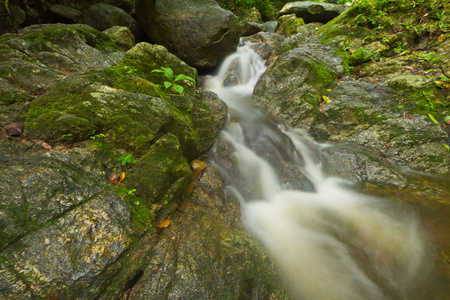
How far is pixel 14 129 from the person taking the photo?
2139mm

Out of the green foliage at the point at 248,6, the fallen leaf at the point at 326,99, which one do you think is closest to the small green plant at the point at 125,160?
the fallen leaf at the point at 326,99

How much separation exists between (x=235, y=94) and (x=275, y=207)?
5206 mm

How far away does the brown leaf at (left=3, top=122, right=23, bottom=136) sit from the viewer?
2.09 metres

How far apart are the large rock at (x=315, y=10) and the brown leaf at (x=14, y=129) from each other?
1379cm

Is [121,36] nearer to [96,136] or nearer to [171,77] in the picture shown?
[171,77]

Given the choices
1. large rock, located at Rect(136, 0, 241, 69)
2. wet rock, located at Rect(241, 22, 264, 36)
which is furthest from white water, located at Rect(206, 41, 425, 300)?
wet rock, located at Rect(241, 22, 264, 36)

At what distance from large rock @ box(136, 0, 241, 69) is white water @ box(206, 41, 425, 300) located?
4.19 metres

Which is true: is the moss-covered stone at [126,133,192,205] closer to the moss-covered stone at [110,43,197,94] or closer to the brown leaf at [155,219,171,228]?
the brown leaf at [155,219,171,228]

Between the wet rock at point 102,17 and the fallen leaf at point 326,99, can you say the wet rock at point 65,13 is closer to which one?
the wet rock at point 102,17

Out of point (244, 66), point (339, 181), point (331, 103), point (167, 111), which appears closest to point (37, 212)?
point (167, 111)

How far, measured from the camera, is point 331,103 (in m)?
5.26

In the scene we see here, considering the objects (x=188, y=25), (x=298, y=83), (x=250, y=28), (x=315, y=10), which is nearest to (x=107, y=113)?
(x=298, y=83)

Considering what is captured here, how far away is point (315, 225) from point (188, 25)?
25.6 ft

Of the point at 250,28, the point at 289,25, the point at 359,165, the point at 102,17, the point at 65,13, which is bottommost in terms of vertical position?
the point at 359,165
